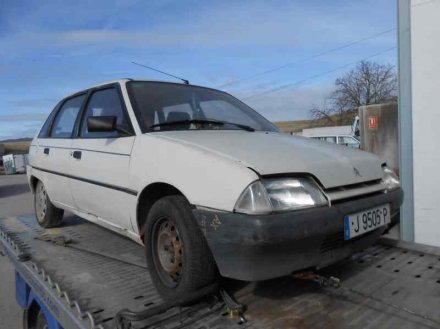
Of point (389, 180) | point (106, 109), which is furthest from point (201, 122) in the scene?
point (389, 180)

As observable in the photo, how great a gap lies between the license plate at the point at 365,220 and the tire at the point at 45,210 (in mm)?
3404

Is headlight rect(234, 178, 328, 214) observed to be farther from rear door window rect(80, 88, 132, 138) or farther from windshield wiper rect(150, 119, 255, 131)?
rear door window rect(80, 88, 132, 138)

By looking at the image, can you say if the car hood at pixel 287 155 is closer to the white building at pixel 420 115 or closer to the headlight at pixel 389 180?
the headlight at pixel 389 180

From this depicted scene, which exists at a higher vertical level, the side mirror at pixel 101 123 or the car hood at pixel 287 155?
the side mirror at pixel 101 123

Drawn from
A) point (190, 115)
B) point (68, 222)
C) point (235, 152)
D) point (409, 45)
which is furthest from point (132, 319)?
point (409, 45)

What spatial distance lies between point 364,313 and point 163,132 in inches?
64.3

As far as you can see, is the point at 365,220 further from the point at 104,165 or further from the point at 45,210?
the point at 45,210

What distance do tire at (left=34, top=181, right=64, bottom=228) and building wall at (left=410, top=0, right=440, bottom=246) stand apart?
3.98 metres

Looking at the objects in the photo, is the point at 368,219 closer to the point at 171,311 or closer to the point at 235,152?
the point at 235,152

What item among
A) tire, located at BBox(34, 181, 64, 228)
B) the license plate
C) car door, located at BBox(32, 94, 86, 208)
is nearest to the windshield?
car door, located at BBox(32, 94, 86, 208)

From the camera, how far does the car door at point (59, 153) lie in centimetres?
389

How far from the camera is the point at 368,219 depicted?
2.37 m

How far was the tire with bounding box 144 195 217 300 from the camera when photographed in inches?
86.4

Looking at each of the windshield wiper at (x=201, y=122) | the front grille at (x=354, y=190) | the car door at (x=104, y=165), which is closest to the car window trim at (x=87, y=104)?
the car door at (x=104, y=165)
